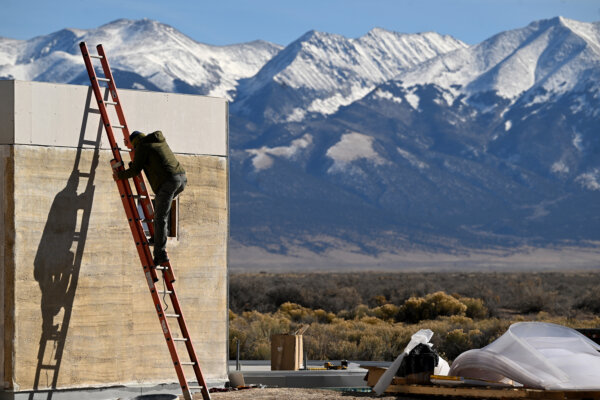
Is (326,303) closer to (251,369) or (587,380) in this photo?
(251,369)

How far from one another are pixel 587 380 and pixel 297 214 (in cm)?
16039

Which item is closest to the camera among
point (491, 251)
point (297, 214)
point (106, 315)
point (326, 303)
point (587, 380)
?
point (587, 380)

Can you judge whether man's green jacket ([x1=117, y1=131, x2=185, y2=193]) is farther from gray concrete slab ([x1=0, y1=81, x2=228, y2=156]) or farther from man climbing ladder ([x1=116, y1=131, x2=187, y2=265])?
gray concrete slab ([x1=0, y1=81, x2=228, y2=156])

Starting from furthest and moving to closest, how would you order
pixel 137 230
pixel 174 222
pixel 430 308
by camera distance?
pixel 430 308
pixel 174 222
pixel 137 230

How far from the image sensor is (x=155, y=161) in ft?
46.0

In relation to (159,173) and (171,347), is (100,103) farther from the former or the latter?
(171,347)

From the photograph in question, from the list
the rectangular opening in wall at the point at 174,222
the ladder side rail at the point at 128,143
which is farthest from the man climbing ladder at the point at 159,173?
the rectangular opening in wall at the point at 174,222

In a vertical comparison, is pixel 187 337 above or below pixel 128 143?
below

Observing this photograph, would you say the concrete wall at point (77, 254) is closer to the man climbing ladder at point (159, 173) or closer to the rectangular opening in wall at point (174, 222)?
the rectangular opening in wall at point (174, 222)

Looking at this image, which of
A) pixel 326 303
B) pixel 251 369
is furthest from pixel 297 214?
pixel 251 369

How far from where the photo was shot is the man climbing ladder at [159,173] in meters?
14.0

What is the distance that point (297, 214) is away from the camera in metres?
175

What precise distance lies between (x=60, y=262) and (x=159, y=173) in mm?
2084

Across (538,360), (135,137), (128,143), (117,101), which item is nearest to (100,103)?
(117,101)
